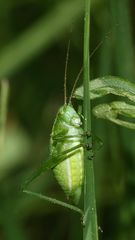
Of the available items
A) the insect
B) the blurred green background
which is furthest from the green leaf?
the blurred green background

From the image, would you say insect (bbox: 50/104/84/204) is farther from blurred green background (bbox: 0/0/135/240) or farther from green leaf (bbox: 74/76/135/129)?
blurred green background (bbox: 0/0/135/240)

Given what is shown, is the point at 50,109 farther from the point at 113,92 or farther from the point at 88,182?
the point at 88,182

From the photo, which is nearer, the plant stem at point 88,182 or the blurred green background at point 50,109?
the plant stem at point 88,182

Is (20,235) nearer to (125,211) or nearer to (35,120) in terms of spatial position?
(125,211)

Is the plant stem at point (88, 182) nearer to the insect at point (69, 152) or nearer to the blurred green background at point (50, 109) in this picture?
the insect at point (69, 152)

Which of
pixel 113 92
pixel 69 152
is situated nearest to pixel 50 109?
pixel 69 152

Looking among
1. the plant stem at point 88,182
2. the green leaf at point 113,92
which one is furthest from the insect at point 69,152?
the plant stem at point 88,182

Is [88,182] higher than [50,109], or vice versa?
[50,109]

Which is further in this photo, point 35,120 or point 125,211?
point 35,120

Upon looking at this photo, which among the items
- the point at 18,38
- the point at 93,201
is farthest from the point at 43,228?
the point at 93,201
